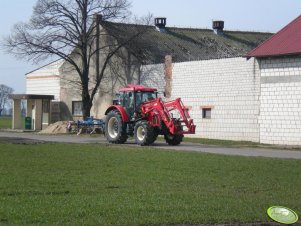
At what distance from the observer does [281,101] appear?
32.5 metres

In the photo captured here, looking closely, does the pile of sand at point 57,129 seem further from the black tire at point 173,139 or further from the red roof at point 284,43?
→ the red roof at point 284,43

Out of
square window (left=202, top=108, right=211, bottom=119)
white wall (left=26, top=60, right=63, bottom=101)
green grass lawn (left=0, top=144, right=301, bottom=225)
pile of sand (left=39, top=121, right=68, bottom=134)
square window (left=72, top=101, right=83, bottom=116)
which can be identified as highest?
white wall (left=26, top=60, right=63, bottom=101)

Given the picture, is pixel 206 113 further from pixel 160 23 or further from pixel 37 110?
pixel 37 110

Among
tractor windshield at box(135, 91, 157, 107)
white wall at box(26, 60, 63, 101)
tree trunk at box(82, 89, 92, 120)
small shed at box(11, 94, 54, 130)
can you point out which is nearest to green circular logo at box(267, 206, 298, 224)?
tractor windshield at box(135, 91, 157, 107)

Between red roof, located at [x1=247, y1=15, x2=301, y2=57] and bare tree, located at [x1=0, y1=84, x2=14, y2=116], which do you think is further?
bare tree, located at [x1=0, y1=84, x2=14, y2=116]

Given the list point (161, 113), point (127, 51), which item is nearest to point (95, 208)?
point (161, 113)

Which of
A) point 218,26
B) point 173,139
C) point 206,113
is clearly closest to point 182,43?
point 218,26

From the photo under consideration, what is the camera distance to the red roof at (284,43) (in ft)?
105

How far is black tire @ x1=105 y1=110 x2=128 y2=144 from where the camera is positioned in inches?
→ 1204

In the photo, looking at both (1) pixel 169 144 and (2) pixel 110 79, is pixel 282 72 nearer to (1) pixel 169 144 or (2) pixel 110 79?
(1) pixel 169 144

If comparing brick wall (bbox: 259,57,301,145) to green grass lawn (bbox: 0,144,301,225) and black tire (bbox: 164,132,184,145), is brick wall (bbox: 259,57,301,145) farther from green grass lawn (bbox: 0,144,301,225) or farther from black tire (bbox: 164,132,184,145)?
green grass lawn (bbox: 0,144,301,225)

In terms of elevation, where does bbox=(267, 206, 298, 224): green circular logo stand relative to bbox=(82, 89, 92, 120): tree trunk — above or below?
below

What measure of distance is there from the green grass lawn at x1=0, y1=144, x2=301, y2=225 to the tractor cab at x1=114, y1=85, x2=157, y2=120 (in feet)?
33.3

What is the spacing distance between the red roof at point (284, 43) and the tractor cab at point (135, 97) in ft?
21.9
